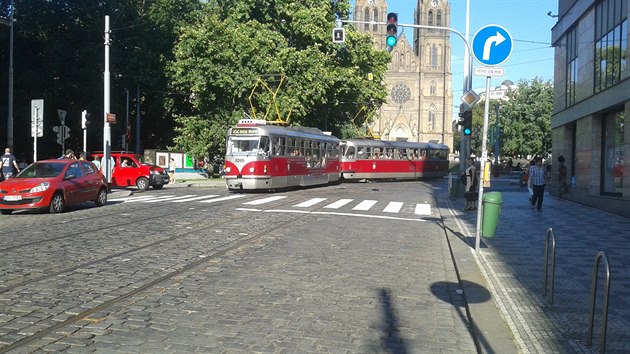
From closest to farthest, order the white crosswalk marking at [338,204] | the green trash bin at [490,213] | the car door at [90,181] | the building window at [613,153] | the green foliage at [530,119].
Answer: the green trash bin at [490,213]
the car door at [90,181]
the white crosswalk marking at [338,204]
the building window at [613,153]
the green foliage at [530,119]

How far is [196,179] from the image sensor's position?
4291cm

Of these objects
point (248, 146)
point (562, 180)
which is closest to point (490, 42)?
point (248, 146)

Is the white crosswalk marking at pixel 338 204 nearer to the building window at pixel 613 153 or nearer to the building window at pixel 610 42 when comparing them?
the building window at pixel 613 153

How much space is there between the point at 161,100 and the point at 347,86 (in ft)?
45.6

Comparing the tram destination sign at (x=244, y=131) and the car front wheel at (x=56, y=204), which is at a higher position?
the tram destination sign at (x=244, y=131)

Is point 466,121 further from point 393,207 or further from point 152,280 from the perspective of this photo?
point 152,280

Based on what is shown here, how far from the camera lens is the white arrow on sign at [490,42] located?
10.3 metres

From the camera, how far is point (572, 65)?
26453mm

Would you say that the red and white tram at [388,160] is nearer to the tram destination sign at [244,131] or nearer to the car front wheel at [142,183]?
the tram destination sign at [244,131]

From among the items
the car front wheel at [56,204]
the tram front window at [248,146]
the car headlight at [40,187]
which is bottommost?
the car front wheel at [56,204]

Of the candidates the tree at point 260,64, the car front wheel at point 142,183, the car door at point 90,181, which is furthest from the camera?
the tree at point 260,64

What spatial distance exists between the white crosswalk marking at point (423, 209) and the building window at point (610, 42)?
7533mm

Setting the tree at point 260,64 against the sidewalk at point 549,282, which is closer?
the sidewalk at point 549,282

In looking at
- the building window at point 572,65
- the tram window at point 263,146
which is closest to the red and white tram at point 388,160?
the tram window at point 263,146
